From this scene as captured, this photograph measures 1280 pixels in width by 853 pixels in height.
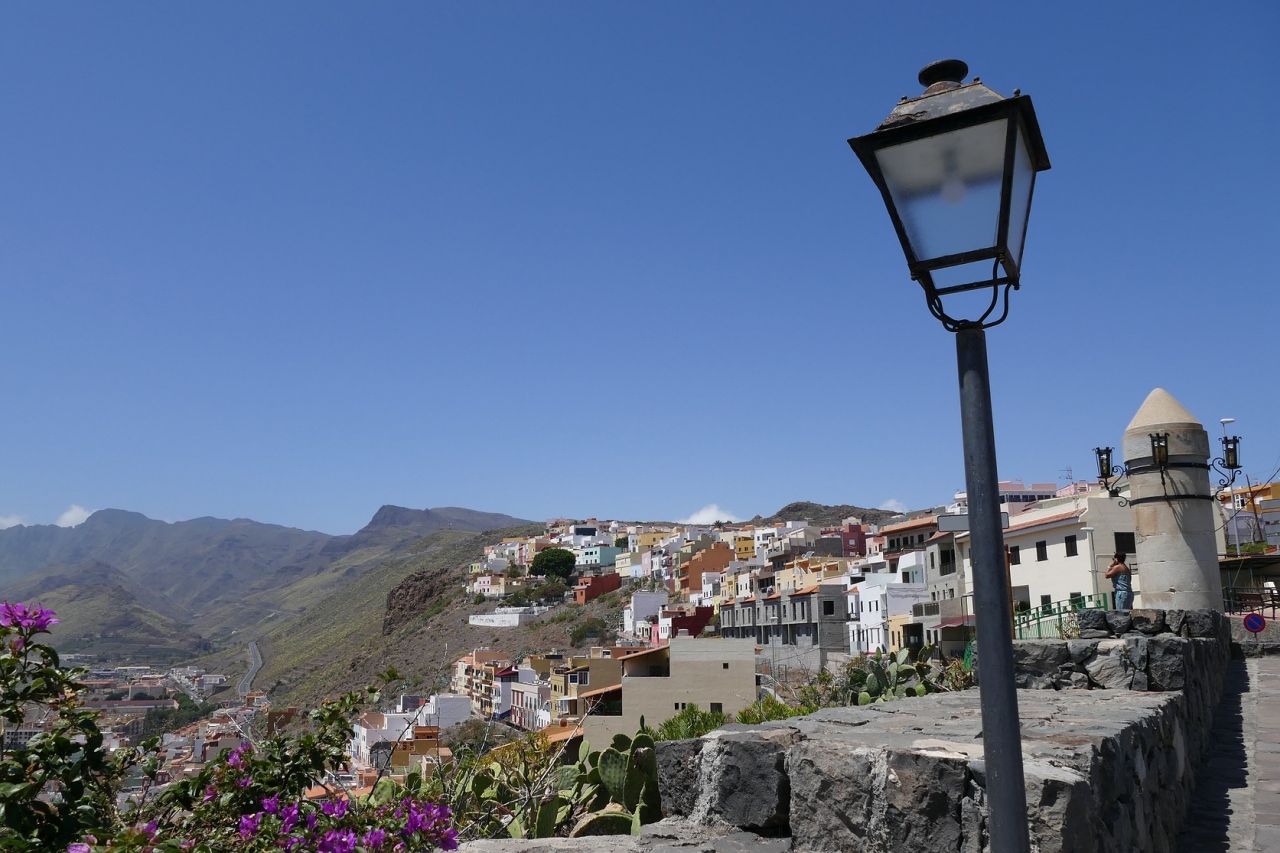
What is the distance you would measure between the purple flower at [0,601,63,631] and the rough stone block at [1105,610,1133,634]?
8029mm

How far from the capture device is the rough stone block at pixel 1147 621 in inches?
328

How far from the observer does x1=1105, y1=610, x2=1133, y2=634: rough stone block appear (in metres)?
8.17

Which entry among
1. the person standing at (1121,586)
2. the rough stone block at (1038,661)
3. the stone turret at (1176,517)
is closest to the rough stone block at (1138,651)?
the rough stone block at (1038,661)

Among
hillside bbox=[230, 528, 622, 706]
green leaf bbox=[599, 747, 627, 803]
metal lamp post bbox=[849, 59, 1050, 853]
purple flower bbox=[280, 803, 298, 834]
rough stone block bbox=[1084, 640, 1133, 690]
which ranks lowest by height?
hillside bbox=[230, 528, 622, 706]

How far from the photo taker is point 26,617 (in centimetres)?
279

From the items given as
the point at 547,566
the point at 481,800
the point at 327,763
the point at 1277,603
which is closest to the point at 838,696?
the point at 481,800

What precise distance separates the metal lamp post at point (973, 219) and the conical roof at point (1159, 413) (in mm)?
17452

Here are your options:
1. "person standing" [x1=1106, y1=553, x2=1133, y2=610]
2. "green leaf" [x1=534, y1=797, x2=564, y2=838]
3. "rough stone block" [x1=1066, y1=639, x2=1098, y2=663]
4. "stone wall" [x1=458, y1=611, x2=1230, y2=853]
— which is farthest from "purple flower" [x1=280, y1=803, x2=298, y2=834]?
"person standing" [x1=1106, y1=553, x2=1133, y2=610]

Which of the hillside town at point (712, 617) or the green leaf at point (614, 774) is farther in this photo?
the hillside town at point (712, 617)

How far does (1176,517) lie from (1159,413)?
82.4 inches

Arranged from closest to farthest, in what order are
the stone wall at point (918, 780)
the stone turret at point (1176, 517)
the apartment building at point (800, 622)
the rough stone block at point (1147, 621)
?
the stone wall at point (918, 780) < the rough stone block at point (1147, 621) < the stone turret at point (1176, 517) < the apartment building at point (800, 622)

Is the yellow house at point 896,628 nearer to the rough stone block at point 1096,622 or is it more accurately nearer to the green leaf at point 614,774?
the rough stone block at point 1096,622

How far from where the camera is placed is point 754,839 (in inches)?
124

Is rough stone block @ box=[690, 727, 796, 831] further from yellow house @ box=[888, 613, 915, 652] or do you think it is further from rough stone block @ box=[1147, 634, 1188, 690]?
yellow house @ box=[888, 613, 915, 652]
